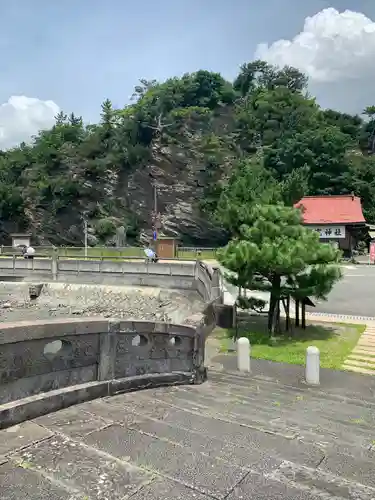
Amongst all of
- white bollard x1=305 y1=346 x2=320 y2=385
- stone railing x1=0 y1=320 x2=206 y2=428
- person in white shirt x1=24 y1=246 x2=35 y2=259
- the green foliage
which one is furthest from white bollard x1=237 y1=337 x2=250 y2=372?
the green foliage

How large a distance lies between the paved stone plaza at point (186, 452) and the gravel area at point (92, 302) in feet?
51.9

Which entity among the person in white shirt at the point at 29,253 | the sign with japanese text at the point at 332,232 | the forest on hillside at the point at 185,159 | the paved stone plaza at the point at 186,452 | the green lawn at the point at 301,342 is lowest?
the green lawn at the point at 301,342

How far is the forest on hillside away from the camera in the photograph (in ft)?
176

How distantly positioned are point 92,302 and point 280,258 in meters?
18.3

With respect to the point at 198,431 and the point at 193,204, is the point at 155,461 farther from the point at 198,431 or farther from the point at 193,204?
the point at 193,204

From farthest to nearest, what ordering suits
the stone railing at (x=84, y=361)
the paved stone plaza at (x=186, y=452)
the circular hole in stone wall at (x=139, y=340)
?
the circular hole in stone wall at (x=139, y=340), the stone railing at (x=84, y=361), the paved stone plaza at (x=186, y=452)

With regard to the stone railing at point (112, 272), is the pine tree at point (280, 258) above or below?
above

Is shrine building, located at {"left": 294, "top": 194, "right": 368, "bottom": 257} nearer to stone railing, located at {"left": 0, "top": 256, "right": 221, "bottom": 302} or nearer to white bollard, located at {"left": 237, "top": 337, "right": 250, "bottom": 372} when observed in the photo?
stone railing, located at {"left": 0, "top": 256, "right": 221, "bottom": 302}

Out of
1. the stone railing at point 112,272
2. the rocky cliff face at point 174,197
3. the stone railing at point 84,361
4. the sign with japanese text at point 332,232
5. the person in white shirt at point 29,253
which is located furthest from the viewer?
the rocky cliff face at point 174,197

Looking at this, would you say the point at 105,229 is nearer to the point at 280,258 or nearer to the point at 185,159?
the point at 185,159

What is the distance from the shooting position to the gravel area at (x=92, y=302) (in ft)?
78.8

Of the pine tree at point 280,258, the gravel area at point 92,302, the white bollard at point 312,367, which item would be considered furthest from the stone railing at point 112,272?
the white bollard at point 312,367

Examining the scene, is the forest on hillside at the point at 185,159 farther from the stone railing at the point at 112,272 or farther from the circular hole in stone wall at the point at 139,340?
the circular hole in stone wall at the point at 139,340

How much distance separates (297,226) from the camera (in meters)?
13.5
